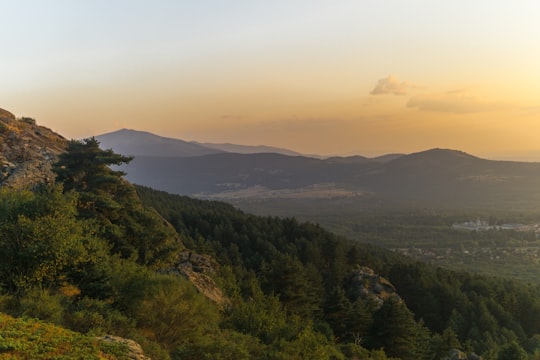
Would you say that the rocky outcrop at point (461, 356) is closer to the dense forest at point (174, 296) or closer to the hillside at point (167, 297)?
the hillside at point (167, 297)

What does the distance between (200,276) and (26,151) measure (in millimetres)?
25271

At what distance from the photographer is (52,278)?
18250mm

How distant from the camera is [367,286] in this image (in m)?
63.4

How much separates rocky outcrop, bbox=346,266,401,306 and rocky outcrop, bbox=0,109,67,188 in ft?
162

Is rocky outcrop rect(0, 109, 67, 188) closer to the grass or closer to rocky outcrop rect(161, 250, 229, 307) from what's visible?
rocky outcrop rect(161, 250, 229, 307)

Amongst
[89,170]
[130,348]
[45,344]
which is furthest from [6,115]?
[130,348]

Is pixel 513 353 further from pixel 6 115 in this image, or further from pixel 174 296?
pixel 6 115

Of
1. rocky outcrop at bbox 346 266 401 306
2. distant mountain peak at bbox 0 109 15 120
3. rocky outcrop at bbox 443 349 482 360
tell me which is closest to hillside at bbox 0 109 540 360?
rocky outcrop at bbox 346 266 401 306

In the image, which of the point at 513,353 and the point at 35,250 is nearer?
the point at 35,250

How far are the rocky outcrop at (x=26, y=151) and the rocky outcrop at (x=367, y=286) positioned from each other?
162 ft

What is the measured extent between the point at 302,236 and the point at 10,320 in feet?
262

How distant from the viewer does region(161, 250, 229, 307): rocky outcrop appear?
28.6 m

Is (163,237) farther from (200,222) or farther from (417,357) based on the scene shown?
(200,222)

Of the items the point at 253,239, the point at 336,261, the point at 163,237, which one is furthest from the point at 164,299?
the point at 253,239
